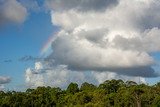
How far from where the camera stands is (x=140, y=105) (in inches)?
6181

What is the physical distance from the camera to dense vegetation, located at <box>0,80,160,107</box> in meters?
156

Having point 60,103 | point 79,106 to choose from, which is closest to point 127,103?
point 79,106

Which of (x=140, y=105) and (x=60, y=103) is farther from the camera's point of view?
(x=60, y=103)

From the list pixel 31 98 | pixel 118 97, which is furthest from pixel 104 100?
pixel 31 98

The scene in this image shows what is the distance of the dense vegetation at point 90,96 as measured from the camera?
512ft

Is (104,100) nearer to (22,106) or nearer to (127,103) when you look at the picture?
(127,103)

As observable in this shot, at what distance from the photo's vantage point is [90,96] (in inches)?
6462

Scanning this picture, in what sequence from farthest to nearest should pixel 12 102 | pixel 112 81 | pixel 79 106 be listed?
pixel 112 81
pixel 12 102
pixel 79 106

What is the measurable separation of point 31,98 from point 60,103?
12684 millimetres

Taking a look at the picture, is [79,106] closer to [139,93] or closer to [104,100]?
[104,100]

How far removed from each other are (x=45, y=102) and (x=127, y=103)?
39.2 meters

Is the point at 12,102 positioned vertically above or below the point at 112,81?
below

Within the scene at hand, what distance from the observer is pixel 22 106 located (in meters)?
175

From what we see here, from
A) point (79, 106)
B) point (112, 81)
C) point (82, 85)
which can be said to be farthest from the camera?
point (82, 85)
